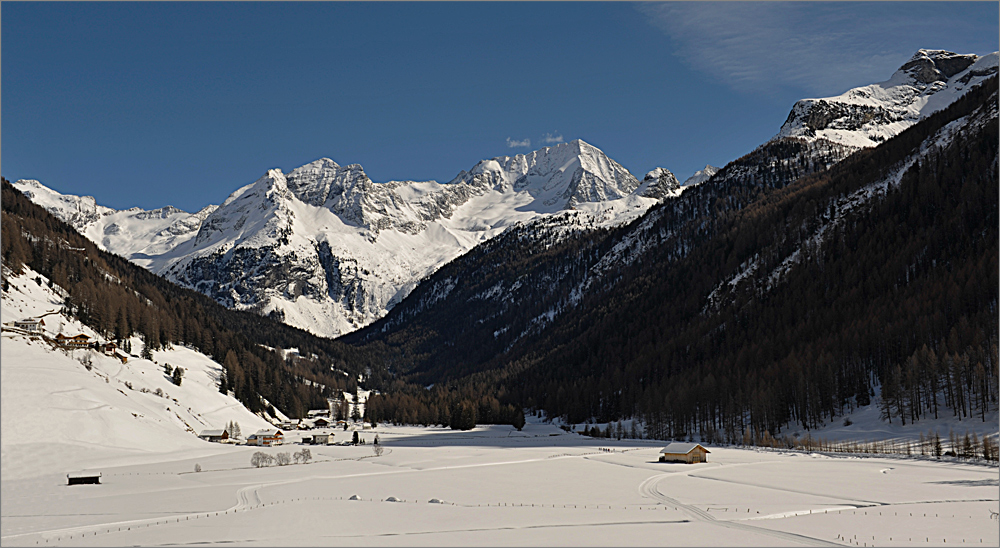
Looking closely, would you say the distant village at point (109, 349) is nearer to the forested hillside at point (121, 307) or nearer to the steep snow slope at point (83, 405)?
the steep snow slope at point (83, 405)

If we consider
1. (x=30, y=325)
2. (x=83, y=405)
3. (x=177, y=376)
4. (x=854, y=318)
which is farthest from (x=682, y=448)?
(x=30, y=325)

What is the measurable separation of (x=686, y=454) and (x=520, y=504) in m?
39.2

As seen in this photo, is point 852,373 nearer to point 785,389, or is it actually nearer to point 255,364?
point 785,389

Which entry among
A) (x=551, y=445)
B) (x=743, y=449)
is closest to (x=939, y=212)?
(x=743, y=449)

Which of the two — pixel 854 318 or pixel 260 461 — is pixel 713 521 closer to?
pixel 260 461

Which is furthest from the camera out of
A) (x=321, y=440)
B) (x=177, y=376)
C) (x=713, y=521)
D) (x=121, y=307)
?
(x=121, y=307)

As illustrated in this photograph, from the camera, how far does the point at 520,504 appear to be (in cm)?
4906

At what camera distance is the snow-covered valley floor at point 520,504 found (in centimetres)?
3725

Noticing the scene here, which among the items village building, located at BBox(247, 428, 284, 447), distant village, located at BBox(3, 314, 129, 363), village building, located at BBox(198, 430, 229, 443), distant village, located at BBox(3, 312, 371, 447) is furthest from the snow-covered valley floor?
distant village, located at BBox(3, 314, 129, 363)

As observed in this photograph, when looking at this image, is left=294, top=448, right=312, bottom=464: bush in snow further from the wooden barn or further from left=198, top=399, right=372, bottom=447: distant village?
the wooden barn

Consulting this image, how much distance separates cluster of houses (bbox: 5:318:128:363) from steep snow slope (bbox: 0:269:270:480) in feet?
4.72

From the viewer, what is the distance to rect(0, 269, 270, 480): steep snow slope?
261 feet

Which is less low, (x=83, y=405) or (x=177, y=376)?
(x=177, y=376)

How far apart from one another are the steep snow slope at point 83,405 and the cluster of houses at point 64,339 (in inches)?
56.6
